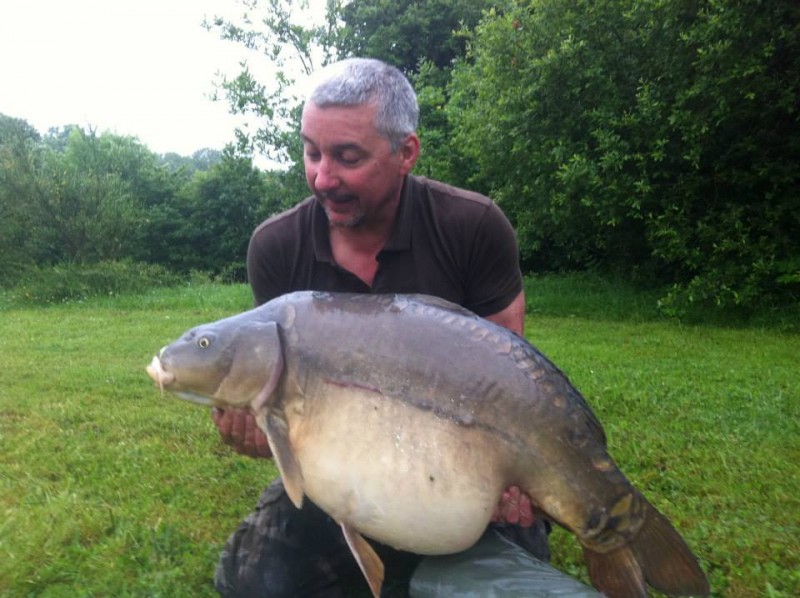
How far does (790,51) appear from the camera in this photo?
8562 millimetres

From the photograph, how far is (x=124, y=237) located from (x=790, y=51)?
48.5ft

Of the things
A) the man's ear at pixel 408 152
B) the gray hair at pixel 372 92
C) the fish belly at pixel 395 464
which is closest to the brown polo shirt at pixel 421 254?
the man's ear at pixel 408 152

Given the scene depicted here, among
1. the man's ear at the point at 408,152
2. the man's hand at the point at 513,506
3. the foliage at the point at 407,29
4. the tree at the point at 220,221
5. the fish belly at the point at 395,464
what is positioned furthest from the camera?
the tree at the point at 220,221

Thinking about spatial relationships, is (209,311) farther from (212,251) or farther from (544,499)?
(212,251)

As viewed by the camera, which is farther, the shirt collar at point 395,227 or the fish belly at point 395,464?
the shirt collar at point 395,227

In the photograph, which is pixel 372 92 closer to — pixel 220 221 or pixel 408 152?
pixel 408 152

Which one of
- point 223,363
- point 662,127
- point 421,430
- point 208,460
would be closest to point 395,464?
A: point 421,430

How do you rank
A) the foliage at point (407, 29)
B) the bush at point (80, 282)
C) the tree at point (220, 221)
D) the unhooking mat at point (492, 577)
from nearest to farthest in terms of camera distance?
the unhooking mat at point (492, 577), the bush at point (80, 282), the foliage at point (407, 29), the tree at point (220, 221)

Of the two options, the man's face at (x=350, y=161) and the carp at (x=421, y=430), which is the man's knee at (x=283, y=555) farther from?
the man's face at (x=350, y=161)

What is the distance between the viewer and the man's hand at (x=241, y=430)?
2049mm

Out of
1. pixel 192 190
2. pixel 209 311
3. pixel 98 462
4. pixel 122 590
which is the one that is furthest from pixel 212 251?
pixel 122 590

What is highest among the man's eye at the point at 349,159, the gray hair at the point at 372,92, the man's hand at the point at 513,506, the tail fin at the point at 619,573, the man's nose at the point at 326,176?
the gray hair at the point at 372,92

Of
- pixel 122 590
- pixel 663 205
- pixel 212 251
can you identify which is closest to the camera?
pixel 122 590

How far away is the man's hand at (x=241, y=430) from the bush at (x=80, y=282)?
38.5 feet
